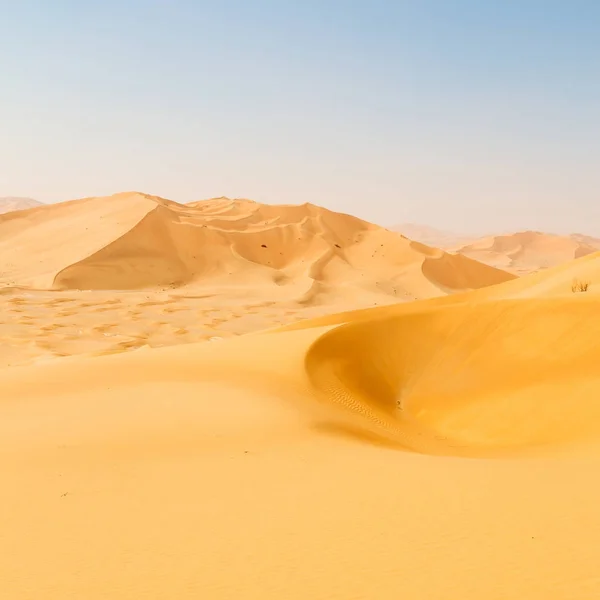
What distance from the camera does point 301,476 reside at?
14.1 feet

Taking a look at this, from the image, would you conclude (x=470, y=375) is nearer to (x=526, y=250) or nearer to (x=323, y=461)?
(x=323, y=461)

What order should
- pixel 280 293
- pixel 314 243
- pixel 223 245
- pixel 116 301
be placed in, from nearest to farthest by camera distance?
1. pixel 116 301
2. pixel 280 293
3. pixel 223 245
4. pixel 314 243

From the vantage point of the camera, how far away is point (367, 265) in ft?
104

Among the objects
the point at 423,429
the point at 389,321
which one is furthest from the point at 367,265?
the point at 423,429

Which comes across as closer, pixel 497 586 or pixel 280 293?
pixel 497 586

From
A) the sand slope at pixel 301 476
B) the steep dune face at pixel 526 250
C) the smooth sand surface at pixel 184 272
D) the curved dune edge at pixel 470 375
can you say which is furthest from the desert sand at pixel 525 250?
the sand slope at pixel 301 476

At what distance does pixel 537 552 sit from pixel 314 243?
30067 millimetres

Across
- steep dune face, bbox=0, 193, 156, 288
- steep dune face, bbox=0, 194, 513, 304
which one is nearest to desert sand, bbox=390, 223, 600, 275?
steep dune face, bbox=0, 194, 513, 304

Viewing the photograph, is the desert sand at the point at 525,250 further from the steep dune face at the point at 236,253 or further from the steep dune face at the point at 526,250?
the steep dune face at the point at 236,253

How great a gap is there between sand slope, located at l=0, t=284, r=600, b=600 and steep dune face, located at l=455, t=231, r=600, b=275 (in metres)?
55.6

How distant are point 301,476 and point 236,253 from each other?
84.9 feet

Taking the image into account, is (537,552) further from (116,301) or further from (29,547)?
(116,301)

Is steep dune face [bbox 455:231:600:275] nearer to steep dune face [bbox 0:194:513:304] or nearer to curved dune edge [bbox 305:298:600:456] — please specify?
steep dune face [bbox 0:194:513:304]

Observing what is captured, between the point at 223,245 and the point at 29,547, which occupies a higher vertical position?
the point at 223,245
